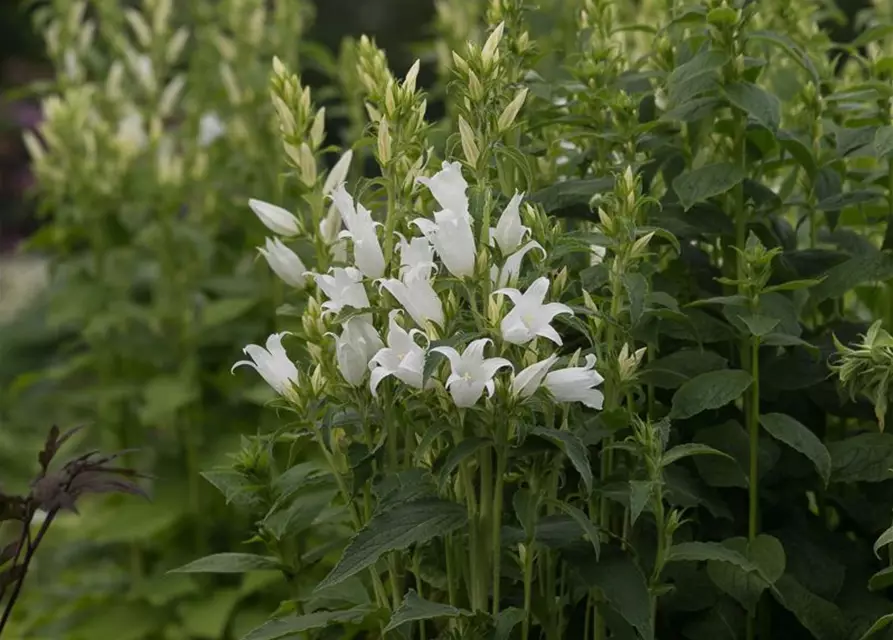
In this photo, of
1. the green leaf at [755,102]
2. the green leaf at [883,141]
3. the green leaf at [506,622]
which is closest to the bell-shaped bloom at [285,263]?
the green leaf at [506,622]

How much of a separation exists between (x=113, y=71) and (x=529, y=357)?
2762mm

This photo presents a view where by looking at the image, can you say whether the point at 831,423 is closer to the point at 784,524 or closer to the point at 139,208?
the point at 784,524

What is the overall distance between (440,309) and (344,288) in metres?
0.15

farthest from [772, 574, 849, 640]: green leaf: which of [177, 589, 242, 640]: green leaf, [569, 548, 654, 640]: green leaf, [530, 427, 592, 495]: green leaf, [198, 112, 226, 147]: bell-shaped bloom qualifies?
[198, 112, 226, 147]: bell-shaped bloom

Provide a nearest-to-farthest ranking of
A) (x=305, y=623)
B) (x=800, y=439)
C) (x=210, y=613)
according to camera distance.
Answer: (x=305, y=623) → (x=800, y=439) → (x=210, y=613)

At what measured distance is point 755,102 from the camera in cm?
199

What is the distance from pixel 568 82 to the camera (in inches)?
90.7

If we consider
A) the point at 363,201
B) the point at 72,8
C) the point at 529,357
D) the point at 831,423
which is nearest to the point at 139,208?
the point at 72,8

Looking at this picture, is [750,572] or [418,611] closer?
[418,611]

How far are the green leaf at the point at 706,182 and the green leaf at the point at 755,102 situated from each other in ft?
0.29

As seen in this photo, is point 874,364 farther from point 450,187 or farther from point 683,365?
point 450,187

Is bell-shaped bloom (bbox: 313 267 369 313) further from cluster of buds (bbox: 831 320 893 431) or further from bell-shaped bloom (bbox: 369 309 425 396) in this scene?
cluster of buds (bbox: 831 320 893 431)

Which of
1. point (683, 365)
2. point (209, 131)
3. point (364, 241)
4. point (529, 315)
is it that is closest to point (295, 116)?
point (364, 241)

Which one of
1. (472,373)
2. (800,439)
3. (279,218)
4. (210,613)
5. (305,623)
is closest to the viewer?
(472,373)
